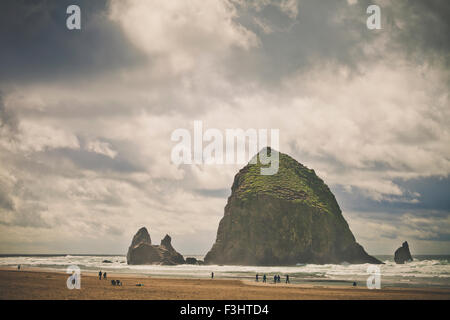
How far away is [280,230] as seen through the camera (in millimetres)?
97375

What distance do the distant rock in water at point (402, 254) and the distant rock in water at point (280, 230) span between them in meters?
17.6

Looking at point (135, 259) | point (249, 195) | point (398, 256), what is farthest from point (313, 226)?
point (135, 259)

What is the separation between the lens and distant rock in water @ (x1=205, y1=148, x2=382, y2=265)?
313 ft

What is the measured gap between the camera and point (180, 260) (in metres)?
106

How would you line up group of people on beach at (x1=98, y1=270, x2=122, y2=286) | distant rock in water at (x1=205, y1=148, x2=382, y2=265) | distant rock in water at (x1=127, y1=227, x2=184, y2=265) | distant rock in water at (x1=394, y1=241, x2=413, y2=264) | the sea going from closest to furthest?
group of people on beach at (x1=98, y1=270, x2=122, y2=286), the sea, distant rock in water at (x1=205, y1=148, x2=382, y2=265), distant rock in water at (x1=127, y1=227, x2=184, y2=265), distant rock in water at (x1=394, y1=241, x2=413, y2=264)

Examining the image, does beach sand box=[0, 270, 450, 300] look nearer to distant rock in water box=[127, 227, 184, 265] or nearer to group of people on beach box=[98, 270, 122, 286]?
group of people on beach box=[98, 270, 122, 286]

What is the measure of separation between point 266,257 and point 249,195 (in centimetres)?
1940

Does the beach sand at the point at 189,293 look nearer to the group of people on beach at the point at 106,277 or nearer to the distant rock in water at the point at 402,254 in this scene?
the group of people on beach at the point at 106,277

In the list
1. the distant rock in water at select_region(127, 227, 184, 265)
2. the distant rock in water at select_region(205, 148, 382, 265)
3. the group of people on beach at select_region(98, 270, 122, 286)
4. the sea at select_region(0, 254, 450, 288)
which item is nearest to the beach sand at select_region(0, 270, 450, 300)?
the group of people on beach at select_region(98, 270, 122, 286)

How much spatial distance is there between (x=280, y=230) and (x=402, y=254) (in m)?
50.1

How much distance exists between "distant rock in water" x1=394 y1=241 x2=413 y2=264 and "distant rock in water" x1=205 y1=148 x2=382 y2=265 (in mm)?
17575

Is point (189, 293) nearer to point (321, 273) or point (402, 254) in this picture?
point (321, 273)
